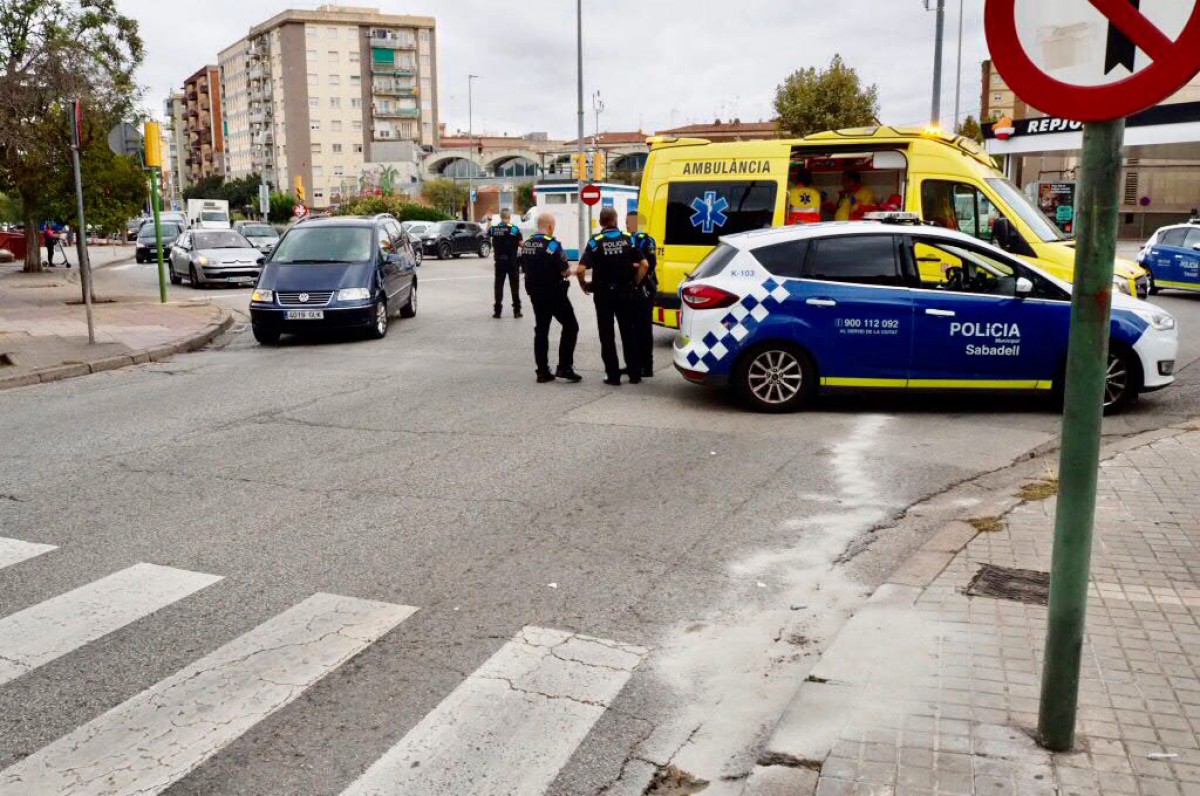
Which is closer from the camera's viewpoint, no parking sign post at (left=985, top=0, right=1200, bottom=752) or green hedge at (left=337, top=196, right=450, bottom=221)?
no parking sign post at (left=985, top=0, right=1200, bottom=752)

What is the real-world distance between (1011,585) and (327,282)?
12294 mm

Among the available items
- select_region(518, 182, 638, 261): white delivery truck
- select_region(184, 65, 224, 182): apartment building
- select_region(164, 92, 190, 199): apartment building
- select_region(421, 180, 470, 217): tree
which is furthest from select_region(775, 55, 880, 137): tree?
select_region(164, 92, 190, 199): apartment building

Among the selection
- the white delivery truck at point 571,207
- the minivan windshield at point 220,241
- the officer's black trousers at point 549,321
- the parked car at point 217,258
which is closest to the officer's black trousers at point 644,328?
the officer's black trousers at point 549,321

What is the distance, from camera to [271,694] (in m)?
4.07

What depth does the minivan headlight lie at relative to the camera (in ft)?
50.1

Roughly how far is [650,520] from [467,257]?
38074mm

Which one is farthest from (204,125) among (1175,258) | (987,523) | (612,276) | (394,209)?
(987,523)

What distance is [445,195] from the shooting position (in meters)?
88.3

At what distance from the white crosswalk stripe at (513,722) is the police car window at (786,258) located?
18.3 ft

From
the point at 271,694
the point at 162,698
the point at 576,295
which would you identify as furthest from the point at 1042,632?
the point at 576,295

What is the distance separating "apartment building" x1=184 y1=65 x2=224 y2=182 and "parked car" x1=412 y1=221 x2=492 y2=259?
10519 centimetres

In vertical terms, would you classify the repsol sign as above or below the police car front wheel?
above

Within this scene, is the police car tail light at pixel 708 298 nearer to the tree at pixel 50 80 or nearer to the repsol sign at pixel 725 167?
the repsol sign at pixel 725 167

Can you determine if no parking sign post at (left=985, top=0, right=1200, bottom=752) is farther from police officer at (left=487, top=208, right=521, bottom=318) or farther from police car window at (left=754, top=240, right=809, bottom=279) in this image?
police officer at (left=487, top=208, right=521, bottom=318)
